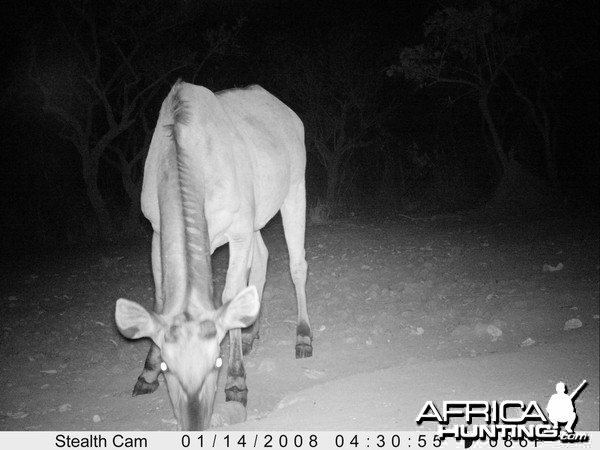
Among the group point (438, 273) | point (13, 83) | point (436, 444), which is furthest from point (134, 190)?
point (436, 444)

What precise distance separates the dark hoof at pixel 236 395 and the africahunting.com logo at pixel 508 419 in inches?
56.0

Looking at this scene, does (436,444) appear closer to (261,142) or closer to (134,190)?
(261,142)

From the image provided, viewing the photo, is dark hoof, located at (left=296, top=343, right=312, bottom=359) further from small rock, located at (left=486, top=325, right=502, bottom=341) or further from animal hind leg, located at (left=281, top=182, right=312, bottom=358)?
small rock, located at (left=486, top=325, right=502, bottom=341)

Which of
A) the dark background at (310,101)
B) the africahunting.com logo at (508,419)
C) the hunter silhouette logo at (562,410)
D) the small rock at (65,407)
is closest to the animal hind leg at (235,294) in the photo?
the small rock at (65,407)

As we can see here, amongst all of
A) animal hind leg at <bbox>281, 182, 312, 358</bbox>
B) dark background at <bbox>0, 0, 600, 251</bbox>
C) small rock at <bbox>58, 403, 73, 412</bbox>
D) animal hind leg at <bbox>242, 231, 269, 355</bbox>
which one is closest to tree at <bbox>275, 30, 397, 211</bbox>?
dark background at <bbox>0, 0, 600, 251</bbox>

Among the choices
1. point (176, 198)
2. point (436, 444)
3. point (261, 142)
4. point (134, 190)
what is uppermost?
point (134, 190)

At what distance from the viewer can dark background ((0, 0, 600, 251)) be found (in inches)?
A: 627

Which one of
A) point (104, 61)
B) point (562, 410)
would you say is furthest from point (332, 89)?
point (562, 410)

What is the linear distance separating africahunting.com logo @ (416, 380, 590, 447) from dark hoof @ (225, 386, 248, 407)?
56.0 inches

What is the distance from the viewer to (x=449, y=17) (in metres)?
15.1

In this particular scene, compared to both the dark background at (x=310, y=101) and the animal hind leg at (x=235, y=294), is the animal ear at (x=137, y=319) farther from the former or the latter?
the dark background at (x=310, y=101)

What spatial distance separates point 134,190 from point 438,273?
11972 millimetres

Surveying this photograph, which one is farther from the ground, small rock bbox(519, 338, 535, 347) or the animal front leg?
small rock bbox(519, 338, 535, 347)

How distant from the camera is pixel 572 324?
4898 mm
